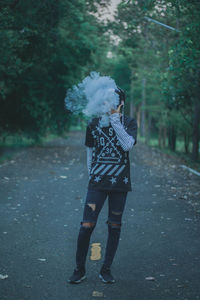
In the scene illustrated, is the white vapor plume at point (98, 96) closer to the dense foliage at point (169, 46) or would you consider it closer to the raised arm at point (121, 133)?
the raised arm at point (121, 133)

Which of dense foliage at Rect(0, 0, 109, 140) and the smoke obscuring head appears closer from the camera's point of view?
the smoke obscuring head

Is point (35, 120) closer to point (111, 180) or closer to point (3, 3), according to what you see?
point (3, 3)

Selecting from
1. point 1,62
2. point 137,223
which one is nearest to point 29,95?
point 1,62

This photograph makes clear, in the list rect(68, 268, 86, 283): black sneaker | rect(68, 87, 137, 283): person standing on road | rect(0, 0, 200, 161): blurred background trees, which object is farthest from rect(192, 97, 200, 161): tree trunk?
rect(68, 268, 86, 283): black sneaker

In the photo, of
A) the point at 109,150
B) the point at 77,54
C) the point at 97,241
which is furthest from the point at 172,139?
the point at 109,150

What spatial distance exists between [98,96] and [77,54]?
682 inches

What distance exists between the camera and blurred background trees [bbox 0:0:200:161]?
469 inches

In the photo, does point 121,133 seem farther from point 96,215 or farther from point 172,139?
point 172,139

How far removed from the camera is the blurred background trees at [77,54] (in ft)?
39.1

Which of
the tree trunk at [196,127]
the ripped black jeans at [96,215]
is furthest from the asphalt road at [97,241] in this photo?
the tree trunk at [196,127]

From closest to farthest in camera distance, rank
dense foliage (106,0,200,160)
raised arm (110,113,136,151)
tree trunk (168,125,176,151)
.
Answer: raised arm (110,113,136,151)
dense foliage (106,0,200,160)
tree trunk (168,125,176,151)

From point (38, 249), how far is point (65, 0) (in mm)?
8177

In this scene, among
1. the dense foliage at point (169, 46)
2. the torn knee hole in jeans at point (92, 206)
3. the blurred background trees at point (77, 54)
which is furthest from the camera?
the blurred background trees at point (77, 54)

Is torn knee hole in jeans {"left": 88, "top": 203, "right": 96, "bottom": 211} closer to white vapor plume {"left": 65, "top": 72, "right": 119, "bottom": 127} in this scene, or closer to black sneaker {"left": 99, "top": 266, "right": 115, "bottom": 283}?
black sneaker {"left": 99, "top": 266, "right": 115, "bottom": 283}
